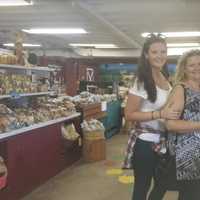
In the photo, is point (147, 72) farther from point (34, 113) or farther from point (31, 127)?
point (34, 113)

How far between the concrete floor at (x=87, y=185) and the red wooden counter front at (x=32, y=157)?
0.43ft

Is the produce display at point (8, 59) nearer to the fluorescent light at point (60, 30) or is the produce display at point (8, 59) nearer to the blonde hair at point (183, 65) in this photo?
the blonde hair at point (183, 65)

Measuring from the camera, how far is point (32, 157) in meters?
4.53

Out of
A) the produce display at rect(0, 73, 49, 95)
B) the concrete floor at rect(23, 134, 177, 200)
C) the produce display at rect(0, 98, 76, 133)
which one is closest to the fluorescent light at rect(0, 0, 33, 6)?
the produce display at rect(0, 73, 49, 95)

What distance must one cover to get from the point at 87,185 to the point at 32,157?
859mm

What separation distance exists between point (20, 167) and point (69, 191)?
0.74 m

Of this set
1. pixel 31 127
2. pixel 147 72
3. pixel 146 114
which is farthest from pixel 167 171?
pixel 31 127

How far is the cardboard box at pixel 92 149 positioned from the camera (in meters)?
6.20

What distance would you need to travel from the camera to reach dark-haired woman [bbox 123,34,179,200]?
2420mm

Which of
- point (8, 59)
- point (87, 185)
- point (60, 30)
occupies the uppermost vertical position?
point (60, 30)

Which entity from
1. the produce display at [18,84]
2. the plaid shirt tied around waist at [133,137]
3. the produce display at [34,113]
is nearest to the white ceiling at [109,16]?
the produce display at [18,84]

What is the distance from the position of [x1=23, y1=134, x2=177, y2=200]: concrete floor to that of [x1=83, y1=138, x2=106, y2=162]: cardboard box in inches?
4.7

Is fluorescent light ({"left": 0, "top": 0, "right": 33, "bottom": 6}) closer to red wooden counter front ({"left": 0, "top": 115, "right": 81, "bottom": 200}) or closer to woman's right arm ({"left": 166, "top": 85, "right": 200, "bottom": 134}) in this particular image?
red wooden counter front ({"left": 0, "top": 115, "right": 81, "bottom": 200})

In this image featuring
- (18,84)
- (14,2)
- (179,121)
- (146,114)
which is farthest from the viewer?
(14,2)
